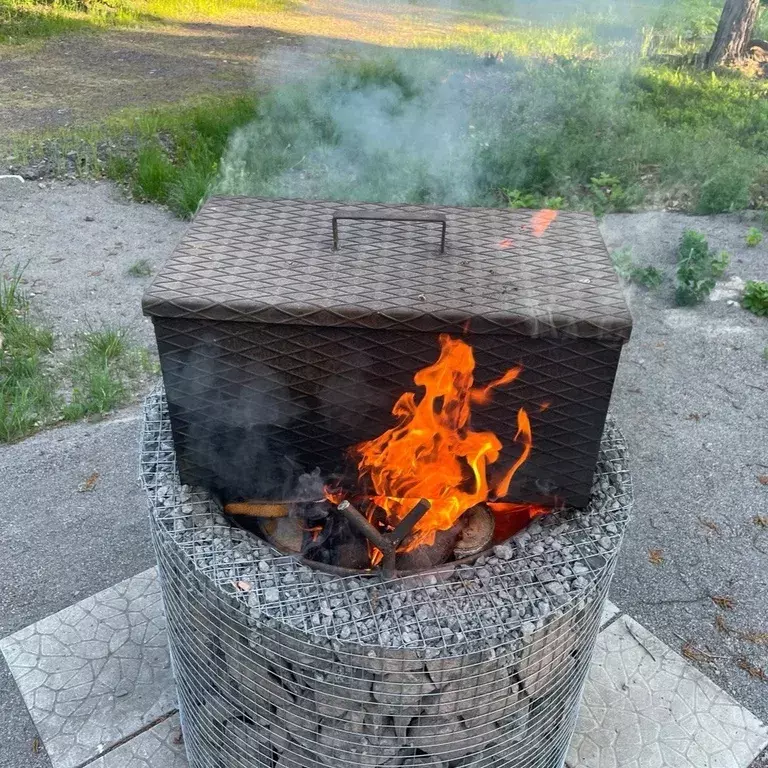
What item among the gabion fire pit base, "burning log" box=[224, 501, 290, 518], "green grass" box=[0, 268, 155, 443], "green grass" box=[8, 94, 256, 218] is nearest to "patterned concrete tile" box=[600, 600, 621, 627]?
the gabion fire pit base

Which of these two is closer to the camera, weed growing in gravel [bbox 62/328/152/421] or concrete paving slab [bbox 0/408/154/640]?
concrete paving slab [bbox 0/408/154/640]

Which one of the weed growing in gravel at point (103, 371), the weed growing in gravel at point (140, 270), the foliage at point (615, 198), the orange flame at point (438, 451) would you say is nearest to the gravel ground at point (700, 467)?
the foliage at point (615, 198)

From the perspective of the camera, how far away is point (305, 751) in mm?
1751

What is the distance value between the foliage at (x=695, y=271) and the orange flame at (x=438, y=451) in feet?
11.9

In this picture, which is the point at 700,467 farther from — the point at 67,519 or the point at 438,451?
the point at 67,519

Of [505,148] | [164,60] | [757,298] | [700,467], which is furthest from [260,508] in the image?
[164,60]

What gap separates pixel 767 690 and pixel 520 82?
264 inches

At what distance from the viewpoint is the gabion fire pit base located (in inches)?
60.7

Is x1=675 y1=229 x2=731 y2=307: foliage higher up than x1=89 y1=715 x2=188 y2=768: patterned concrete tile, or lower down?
higher up

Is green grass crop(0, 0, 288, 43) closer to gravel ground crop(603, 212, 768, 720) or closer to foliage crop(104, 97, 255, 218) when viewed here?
foliage crop(104, 97, 255, 218)

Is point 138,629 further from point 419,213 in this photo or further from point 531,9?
point 531,9

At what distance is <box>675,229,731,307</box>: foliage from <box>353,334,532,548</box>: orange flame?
3.63m

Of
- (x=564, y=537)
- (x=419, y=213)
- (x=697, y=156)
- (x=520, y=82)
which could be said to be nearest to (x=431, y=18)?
(x=520, y=82)

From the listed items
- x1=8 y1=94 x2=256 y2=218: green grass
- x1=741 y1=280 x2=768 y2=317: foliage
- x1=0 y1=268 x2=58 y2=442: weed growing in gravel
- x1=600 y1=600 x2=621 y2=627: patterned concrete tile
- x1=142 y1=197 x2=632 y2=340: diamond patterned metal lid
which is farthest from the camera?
x1=8 y1=94 x2=256 y2=218: green grass
